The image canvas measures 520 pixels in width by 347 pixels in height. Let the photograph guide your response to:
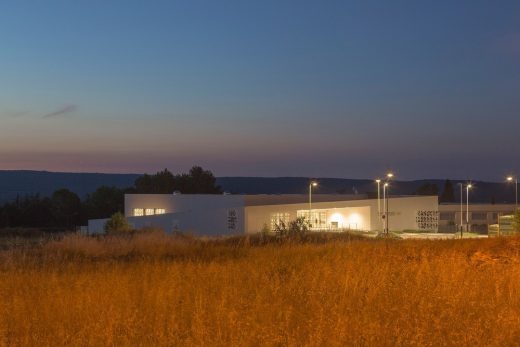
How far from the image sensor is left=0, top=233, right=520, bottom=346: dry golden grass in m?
5.85

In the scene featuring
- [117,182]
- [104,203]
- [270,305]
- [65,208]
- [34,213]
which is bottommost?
[34,213]

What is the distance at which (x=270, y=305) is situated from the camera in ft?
23.3

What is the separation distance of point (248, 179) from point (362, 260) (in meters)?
183

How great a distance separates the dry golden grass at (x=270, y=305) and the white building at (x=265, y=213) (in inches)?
1491

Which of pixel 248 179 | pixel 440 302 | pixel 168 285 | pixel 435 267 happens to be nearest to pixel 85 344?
pixel 168 285

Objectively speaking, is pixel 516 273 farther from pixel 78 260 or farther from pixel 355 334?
pixel 78 260

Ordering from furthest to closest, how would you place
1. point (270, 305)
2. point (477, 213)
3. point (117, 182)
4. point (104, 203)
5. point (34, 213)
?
point (117, 182) → point (104, 203) → point (34, 213) → point (477, 213) → point (270, 305)

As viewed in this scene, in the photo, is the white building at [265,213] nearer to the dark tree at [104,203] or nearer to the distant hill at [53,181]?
the dark tree at [104,203]

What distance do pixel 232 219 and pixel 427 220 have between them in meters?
17.6

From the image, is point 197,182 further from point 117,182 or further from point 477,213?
point 117,182

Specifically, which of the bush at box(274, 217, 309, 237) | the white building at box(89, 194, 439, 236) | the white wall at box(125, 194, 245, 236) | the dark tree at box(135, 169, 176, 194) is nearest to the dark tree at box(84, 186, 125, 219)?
the dark tree at box(135, 169, 176, 194)

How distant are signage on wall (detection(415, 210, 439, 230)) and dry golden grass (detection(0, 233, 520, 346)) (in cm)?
4686

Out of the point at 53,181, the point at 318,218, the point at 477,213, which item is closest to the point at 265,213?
the point at 318,218

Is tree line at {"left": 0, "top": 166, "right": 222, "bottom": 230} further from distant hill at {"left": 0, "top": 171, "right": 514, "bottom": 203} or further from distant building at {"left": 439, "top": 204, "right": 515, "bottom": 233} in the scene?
distant hill at {"left": 0, "top": 171, "right": 514, "bottom": 203}
